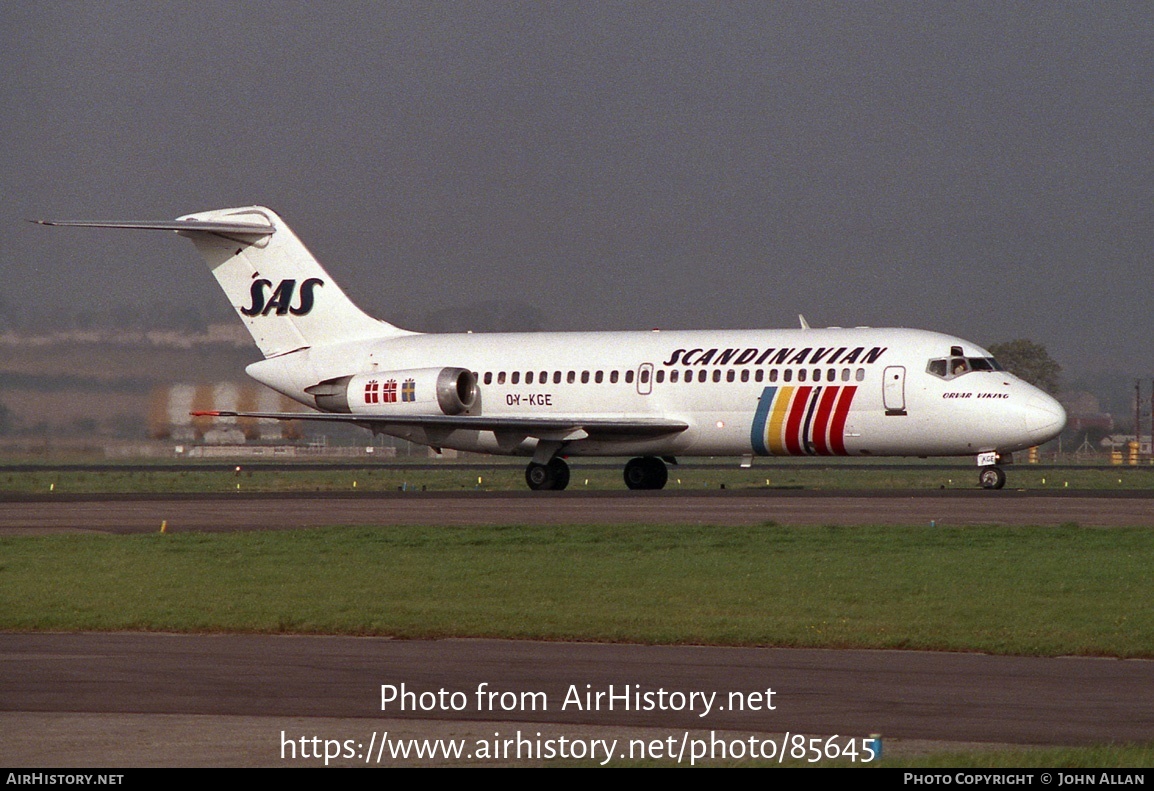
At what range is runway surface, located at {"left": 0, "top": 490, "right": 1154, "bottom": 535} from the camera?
30.0 metres

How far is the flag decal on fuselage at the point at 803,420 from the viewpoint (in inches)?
1566

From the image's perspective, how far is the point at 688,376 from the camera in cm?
4169

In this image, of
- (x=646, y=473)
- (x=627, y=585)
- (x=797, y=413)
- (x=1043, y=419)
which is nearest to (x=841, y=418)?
(x=797, y=413)

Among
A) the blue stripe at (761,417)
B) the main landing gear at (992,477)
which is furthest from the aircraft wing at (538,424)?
the main landing gear at (992,477)

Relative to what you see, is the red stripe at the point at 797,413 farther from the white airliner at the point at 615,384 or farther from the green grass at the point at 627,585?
the green grass at the point at 627,585

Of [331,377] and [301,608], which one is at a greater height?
[331,377]

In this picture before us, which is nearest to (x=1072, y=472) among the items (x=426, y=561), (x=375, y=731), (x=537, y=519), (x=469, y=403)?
(x=469, y=403)

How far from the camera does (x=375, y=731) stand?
11062mm

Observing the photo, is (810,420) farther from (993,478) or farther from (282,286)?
(282,286)

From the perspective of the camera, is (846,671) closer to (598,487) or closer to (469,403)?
(469,403)

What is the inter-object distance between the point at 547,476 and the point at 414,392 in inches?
161

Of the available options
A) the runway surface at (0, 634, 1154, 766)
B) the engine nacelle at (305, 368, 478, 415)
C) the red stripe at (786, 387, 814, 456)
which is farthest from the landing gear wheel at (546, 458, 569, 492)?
the runway surface at (0, 634, 1154, 766)

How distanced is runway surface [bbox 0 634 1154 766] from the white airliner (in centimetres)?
2451

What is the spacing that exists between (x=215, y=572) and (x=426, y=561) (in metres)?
2.81
